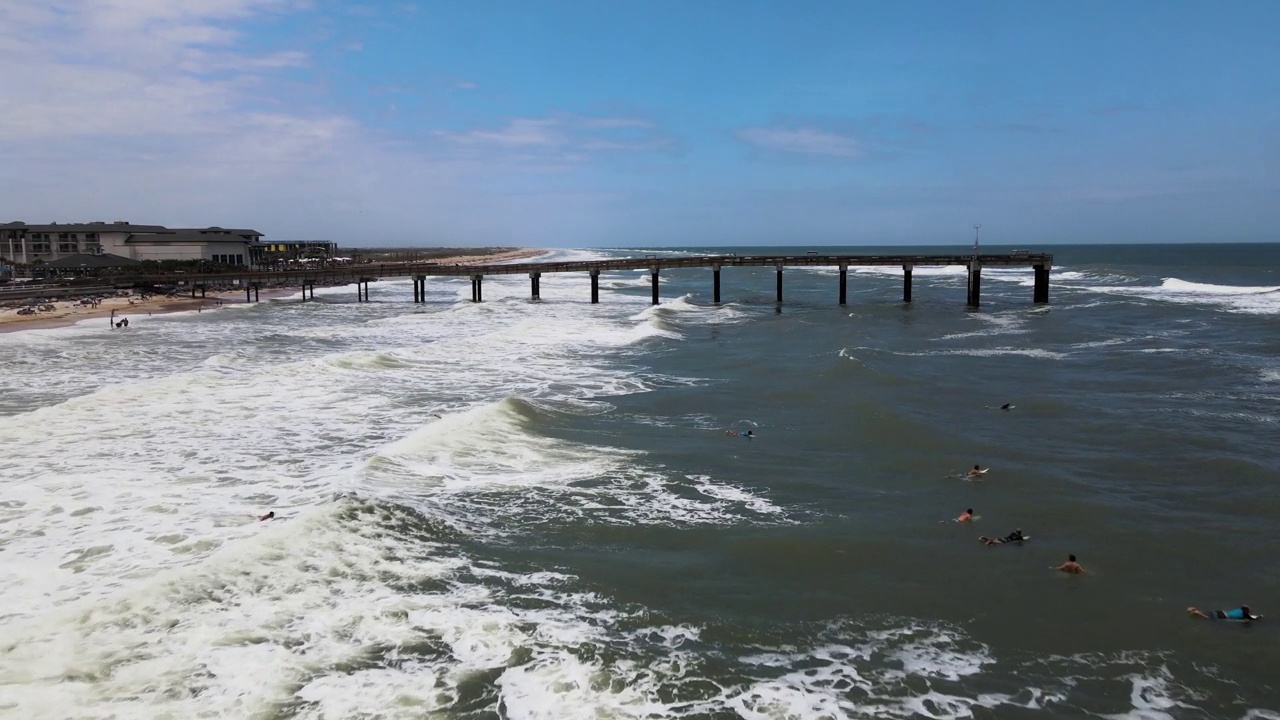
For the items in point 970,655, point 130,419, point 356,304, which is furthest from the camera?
point 356,304

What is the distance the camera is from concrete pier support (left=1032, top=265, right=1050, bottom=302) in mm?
56562

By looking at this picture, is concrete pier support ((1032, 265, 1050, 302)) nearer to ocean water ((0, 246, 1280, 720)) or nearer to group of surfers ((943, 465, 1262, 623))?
ocean water ((0, 246, 1280, 720))

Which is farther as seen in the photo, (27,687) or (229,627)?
(229,627)

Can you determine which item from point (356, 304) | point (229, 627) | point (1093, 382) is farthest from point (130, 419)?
point (356, 304)

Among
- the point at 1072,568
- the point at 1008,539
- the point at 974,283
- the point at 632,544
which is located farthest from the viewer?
the point at 974,283

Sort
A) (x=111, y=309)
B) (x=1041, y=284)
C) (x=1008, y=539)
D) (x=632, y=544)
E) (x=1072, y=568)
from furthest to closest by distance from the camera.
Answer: (x=1041, y=284)
(x=111, y=309)
(x=1008, y=539)
(x=632, y=544)
(x=1072, y=568)

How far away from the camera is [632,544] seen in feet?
43.3

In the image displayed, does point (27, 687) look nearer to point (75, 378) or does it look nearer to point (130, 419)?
point (130, 419)

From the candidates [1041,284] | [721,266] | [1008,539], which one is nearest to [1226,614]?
[1008,539]

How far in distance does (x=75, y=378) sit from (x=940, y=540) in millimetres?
27222

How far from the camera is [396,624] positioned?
10.4m

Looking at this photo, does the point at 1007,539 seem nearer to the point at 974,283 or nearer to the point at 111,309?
the point at 974,283

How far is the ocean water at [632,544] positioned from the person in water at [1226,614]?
0.20 meters

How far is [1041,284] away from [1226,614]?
168 feet
